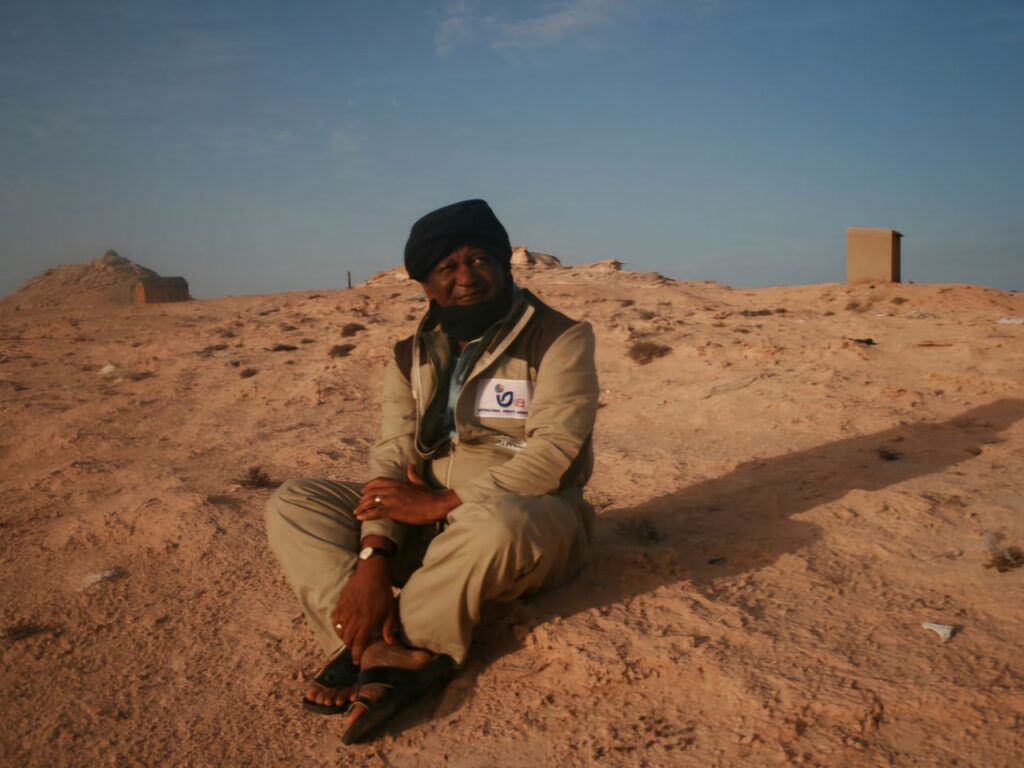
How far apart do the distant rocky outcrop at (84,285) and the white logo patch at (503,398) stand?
1674cm

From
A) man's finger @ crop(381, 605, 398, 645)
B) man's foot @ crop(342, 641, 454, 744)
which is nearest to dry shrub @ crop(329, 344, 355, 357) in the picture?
man's finger @ crop(381, 605, 398, 645)

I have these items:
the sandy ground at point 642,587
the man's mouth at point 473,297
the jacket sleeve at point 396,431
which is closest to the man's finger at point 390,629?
the sandy ground at point 642,587

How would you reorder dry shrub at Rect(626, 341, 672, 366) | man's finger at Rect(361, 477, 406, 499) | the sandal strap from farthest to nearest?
dry shrub at Rect(626, 341, 672, 366) < man's finger at Rect(361, 477, 406, 499) < the sandal strap

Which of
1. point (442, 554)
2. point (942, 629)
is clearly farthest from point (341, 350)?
point (942, 629)

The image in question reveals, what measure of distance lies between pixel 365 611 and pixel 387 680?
0.88 ft

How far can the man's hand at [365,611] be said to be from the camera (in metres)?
2.87

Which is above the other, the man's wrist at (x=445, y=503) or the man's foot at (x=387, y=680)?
the man's wrist at (x=445, y=503)

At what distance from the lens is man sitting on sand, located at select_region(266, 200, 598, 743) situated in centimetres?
277

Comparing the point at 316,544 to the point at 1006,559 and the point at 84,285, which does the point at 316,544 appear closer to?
the point at 1006,559

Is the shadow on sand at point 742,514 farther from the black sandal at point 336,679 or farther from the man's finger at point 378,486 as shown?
the man's finger at point 378,486

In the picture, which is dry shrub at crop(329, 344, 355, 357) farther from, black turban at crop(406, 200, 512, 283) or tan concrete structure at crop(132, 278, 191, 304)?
tan concrete structure at crop(132, 278, 191, 304)

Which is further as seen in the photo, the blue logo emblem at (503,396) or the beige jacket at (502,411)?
the blue logo emblem at (503,396)

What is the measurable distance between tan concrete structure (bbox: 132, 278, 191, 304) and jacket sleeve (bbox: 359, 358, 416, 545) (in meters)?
15.1

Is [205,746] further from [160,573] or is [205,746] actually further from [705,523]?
[705,523]
